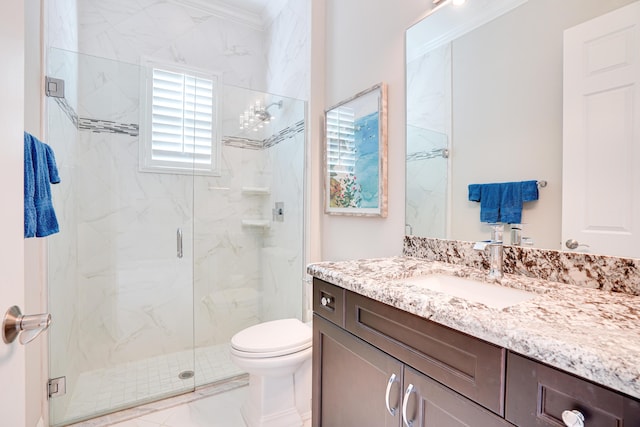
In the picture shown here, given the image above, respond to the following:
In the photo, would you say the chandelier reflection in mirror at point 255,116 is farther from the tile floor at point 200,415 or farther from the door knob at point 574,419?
the door knob at point 574,419

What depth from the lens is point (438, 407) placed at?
0.77 meters

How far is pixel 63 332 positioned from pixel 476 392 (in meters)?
2.22

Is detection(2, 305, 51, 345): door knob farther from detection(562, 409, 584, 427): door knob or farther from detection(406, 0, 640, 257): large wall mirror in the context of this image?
detection(406, 0, 640, 257): large wall mirror

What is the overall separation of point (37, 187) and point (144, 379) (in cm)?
155

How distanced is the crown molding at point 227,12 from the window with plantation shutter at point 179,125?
599 mm

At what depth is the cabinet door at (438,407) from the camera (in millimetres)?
678

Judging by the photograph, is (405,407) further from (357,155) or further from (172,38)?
(172,38)

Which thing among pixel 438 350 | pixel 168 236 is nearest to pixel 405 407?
pixel 438 350

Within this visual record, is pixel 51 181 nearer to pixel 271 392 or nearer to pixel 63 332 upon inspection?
pixel 63 332

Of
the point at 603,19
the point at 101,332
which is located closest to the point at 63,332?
the point at 101,332

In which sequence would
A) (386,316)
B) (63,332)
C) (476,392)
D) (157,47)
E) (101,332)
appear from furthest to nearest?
(157,47), (101,332), (63,332), (386,316), (476,392)

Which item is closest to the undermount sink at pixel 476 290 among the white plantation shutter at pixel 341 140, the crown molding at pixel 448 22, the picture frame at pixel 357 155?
the picture frame at pixel 357 155

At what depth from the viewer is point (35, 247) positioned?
1.52 m

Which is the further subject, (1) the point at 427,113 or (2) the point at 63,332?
(2) the point at 63,332
